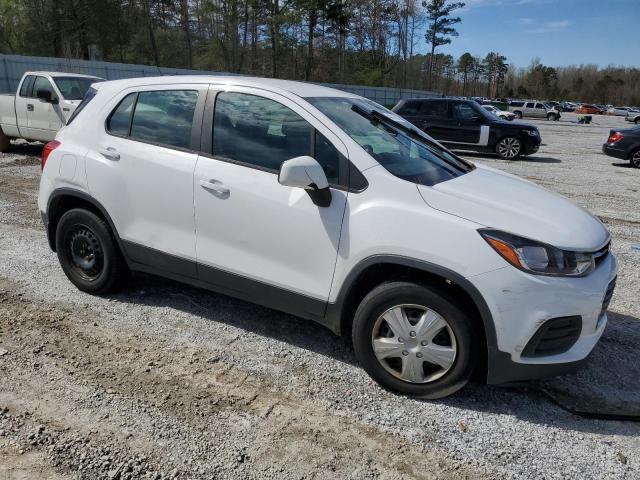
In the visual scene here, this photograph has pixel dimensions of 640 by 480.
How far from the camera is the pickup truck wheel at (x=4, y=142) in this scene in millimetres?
11704

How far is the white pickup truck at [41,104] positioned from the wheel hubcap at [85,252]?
741 cm

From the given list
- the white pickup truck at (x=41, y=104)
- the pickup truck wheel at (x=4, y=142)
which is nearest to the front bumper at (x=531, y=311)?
the white pickup truck at (x=41, y=104)

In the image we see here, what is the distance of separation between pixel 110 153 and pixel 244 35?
52.5 meters

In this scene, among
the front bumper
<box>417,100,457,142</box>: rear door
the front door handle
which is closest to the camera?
the front bumper

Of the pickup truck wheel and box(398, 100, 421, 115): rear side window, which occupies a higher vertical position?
box(398, 100, 421, 115): rear side window

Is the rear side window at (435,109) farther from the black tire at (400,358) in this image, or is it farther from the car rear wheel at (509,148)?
the black tire at (400,358)

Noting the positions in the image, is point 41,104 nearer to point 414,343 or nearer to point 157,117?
point 157,117

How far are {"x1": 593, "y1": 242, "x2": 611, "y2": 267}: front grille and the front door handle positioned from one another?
7.46 ft

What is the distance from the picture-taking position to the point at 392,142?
3.54 metres

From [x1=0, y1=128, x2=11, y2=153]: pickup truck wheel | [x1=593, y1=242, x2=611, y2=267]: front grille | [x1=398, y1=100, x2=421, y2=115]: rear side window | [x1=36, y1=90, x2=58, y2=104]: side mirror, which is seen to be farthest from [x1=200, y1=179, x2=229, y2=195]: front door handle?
[x1=398, y1=100, x2=421, y2=115]: rear side window

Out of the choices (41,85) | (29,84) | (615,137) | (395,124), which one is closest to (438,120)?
→ (615,137)

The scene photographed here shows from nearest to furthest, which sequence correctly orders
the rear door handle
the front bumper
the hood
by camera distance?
1. the front bumper
2. the hood
3. the rear door handle

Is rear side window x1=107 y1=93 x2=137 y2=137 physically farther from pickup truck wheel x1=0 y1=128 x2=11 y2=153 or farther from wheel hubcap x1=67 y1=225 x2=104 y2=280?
pickup truck wheel x1=0 y1=128 x2=11 y2=153

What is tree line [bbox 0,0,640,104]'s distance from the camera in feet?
127
